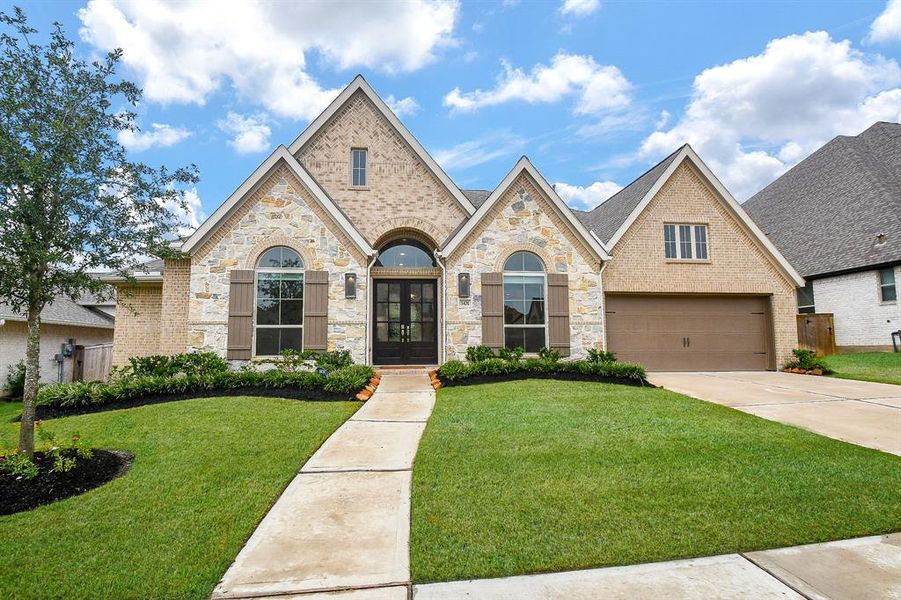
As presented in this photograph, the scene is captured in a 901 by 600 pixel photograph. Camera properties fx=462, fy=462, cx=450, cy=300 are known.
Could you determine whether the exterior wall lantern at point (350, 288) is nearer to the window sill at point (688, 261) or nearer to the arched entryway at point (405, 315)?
the arched entryway at point (405, 315)

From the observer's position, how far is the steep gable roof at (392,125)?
13648mm

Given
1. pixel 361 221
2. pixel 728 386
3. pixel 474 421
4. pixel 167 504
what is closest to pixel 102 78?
pixel 167 504

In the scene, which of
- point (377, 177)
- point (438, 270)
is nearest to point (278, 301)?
point (438, 270)

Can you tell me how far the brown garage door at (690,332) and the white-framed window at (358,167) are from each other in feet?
26.3

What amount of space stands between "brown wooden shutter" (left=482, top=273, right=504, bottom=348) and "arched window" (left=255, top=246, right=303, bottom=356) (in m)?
4.46

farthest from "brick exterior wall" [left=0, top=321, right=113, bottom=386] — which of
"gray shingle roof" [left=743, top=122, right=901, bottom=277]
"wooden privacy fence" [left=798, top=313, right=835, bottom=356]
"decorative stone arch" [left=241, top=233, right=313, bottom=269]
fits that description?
"gray shingle roof" [left=743, top=122, right=901, bottom=277]

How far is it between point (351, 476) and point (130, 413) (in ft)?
16.2

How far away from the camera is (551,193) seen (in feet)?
39.2


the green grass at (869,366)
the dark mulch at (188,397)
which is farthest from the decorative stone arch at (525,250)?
the green grass at (869,366)

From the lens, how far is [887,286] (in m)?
15.8

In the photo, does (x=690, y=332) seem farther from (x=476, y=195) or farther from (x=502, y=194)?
(x=476, y=195)

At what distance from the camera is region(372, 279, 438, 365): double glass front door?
42.1 feet

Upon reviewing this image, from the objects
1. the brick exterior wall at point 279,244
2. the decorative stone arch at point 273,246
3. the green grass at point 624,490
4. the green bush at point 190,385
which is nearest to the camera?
the green grass at point 624,490

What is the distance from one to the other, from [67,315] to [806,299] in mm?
28356
